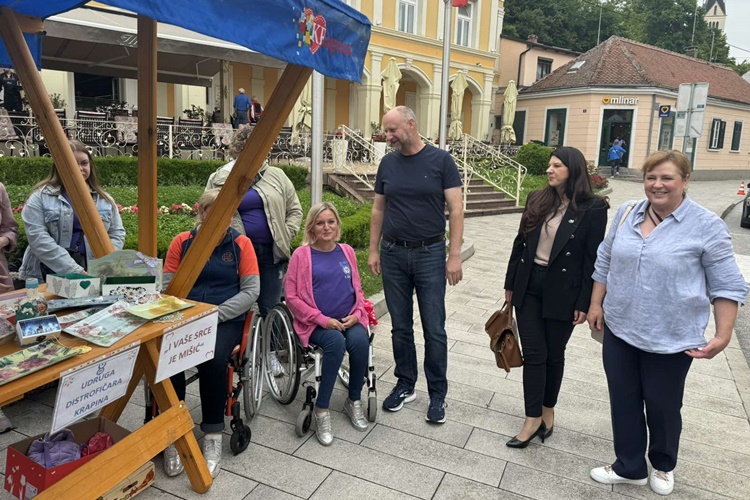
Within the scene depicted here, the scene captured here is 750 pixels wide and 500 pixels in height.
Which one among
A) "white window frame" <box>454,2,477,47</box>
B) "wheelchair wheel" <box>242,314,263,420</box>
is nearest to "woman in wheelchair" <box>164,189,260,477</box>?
"wheelchair wheel" <box>242,314,263,420</box>

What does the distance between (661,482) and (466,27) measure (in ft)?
80.3

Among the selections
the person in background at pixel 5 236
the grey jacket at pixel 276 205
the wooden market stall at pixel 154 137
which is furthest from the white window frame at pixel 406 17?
Answer: the wooden market stall at pixel 154 137

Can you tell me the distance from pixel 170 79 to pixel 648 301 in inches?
487

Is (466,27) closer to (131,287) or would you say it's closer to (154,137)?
(154,137)

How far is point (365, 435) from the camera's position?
3.52 m

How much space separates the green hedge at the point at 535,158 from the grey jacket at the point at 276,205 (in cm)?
1792

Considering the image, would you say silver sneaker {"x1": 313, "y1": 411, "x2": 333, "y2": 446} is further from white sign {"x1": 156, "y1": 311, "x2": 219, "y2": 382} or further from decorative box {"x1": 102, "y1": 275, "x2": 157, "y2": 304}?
decorative box {"x1": 102, "y1": 275, "x2": 157, "y2": 304}

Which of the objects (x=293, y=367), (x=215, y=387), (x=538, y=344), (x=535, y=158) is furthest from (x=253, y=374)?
(x=535, y=158)

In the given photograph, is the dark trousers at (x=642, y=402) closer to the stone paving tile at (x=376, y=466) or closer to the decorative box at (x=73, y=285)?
the stone paving tile at (x=376, y=466)

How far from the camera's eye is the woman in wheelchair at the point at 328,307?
3.44 metres

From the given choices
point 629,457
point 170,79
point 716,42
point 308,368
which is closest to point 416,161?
point 308,368

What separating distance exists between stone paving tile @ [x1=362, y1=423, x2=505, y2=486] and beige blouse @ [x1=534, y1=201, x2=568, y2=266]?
1.23 metres

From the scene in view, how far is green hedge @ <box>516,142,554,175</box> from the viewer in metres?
20.8

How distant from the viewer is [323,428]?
3422 mm
